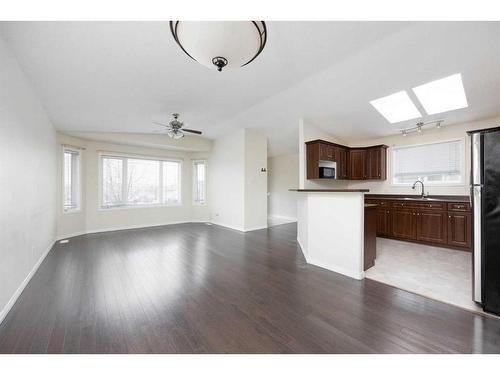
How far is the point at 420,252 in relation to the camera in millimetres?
3549

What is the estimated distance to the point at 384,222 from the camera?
454 centimetres

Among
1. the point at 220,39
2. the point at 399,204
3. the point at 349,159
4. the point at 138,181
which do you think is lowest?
the point at 399,204

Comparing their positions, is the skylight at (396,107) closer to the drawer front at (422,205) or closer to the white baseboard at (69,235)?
the drawer front at (422,205)

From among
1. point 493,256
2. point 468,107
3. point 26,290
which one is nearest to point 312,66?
point 493,256

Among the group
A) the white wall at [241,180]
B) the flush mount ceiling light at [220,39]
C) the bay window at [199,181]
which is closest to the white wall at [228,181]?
the white wall at [241,180]

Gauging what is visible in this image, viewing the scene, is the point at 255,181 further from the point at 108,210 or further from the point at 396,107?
the point at 108,210

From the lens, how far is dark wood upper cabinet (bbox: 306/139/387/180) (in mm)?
4406

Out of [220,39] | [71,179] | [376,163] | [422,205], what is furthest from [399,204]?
[71,179]

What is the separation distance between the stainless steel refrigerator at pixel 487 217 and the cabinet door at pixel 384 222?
2.71 metres

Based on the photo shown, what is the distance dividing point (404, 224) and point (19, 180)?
6.27 meters

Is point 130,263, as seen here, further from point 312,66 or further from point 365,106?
point 365,106

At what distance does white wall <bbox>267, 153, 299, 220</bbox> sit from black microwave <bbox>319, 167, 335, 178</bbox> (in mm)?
2412

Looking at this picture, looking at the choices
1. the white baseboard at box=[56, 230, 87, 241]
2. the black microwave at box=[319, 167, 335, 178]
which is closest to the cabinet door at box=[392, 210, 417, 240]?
the black microwave at box=[319, 167, 335, 178]

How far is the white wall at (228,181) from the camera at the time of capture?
5492mm
